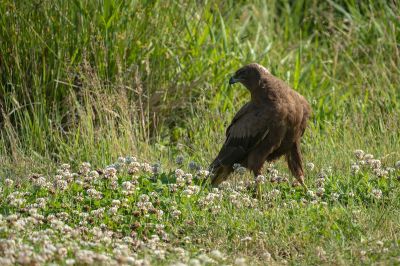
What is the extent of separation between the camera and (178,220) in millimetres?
6602

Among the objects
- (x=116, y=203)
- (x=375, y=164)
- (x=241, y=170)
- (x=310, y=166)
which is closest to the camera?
(x=116, y=203)

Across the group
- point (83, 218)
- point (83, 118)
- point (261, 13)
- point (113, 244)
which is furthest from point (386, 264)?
point (261, 13)

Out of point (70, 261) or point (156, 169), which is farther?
point (156, 169)

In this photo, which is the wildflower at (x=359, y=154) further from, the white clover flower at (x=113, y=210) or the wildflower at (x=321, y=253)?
the white clover flower at (x=113, y=210)

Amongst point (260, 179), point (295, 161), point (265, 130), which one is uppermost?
point (265, 130)

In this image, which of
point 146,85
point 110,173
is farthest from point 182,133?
point 110,173

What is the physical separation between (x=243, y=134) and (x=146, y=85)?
2114 millimetres

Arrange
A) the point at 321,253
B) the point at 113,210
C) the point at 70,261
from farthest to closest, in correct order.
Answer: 1. the point at 113,210
2. the point at 321,253
3. the point at 70,261

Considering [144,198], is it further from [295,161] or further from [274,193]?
[295,161]

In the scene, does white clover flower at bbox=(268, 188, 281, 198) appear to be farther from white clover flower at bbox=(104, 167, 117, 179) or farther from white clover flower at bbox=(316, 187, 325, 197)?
white clover flower at bbox=(104, 167, 117, 179)

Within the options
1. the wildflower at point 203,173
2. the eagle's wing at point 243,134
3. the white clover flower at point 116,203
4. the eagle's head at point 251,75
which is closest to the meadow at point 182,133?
the white clover flower at point 116,203

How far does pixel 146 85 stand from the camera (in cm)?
965

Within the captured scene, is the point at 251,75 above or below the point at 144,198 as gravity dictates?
above

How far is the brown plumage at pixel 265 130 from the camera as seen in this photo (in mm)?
7625
